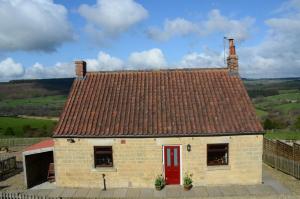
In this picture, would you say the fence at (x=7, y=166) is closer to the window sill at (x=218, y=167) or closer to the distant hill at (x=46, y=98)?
the window sill at (x=218, y=167)

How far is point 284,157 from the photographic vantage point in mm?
23438

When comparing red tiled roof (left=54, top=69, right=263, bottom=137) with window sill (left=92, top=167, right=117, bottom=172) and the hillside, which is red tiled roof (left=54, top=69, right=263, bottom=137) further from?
Answer: the hillside

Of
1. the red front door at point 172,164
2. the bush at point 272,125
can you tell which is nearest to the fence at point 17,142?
the red front door at point 172,164

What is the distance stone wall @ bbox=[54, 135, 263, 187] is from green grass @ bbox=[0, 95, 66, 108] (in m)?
79.0

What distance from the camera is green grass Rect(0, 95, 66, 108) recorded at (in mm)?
96488

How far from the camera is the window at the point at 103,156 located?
739 inches

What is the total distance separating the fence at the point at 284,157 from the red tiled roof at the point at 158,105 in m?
4.70

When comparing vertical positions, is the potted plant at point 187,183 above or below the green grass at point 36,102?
below

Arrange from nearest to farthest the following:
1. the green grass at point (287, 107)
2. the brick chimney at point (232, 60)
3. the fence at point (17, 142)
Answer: the brick chimney at point (232, 60)
the fence at point (17, 142)
the green grass at point (287, 107)

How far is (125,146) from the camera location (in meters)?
18.5

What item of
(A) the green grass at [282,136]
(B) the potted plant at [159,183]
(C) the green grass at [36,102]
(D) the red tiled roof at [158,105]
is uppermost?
(D) the red tiled roof at [158,105]

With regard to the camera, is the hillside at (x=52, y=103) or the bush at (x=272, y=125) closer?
the bush at (x=272, y=125)

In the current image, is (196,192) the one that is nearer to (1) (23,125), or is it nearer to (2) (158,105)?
(2) (158,105)

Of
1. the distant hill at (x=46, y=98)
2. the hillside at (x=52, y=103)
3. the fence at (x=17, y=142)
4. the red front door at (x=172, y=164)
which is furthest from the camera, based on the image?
the distant hill at (x=46, y=98)
